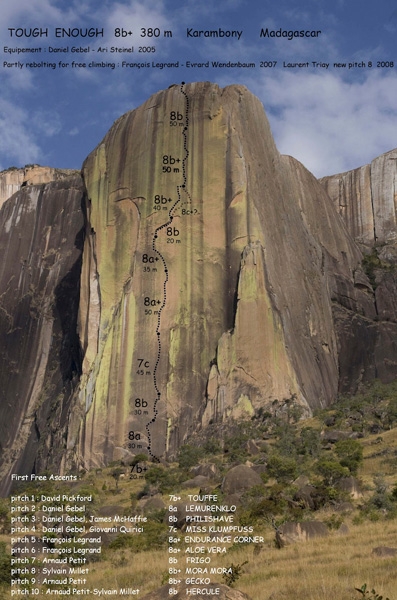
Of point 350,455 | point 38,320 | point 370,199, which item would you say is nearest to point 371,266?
point 370,199

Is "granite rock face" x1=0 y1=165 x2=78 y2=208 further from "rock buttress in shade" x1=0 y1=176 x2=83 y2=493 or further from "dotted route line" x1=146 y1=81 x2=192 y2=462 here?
"dotted route line" x1=146 y1=81 x2=192 y2=462

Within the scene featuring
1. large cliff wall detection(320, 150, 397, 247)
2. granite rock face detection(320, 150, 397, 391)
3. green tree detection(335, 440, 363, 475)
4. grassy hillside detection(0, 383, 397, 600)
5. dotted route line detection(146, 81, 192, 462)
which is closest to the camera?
grassy hillside detection(0, 383, 397, 600)

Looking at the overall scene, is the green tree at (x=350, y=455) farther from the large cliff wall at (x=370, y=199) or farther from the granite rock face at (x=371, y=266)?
the large cliff wall at (x=370, y=199)

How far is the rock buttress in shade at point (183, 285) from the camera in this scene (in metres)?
52.5

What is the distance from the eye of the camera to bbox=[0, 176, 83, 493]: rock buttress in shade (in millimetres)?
61438

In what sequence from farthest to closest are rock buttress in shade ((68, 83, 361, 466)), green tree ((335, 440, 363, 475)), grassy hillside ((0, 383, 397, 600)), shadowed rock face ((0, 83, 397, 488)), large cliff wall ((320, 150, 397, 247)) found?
large cliff wall ((320, 150, 397, 247)) → shadowed rock face ((0, 83, 397, 488)) → rock buttress in shade ((68, 83, 361, 466)) → green tree ((335, 440, 363, 475)) → grassy hillside ((0, 383, 397, 600))

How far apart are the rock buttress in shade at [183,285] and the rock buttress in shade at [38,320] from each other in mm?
5654

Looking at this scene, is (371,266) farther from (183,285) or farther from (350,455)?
(350,455)

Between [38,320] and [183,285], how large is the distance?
21303mm

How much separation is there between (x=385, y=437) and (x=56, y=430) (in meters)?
25.3

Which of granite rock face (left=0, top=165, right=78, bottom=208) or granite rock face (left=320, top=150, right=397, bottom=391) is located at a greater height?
granite rock face (left=0, top=165, right=78, bottom=208)

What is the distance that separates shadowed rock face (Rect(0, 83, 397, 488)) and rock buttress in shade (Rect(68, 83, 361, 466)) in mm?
95

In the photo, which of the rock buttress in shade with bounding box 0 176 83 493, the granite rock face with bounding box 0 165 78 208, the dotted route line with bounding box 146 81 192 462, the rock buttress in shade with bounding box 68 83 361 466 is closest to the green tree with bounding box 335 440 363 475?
the rock buttress in shade with bounding box 68 83 361 466

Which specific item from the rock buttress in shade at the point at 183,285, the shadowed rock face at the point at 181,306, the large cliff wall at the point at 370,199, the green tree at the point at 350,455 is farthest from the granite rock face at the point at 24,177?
the green tree at the point at 350,455
